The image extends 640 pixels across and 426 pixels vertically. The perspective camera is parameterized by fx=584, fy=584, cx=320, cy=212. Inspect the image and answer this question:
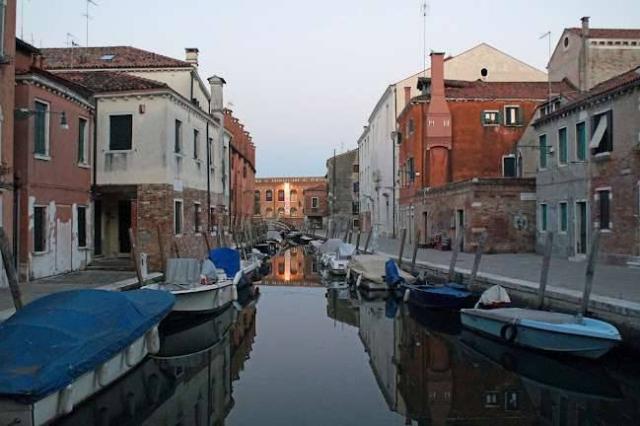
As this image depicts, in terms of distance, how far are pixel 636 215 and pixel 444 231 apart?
35.7 feet

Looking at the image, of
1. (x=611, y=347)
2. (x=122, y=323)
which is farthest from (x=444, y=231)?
(x=122, y=323)

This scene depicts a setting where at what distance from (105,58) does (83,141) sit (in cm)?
729

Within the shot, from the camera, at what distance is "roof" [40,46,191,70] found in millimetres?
20750

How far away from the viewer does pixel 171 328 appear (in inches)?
449

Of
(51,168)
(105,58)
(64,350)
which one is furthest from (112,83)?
(64,350)

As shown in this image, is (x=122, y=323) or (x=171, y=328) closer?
(x=122, y=323)

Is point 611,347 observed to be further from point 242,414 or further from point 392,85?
point 392,85

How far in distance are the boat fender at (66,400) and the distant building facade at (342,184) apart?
4997 centimetres

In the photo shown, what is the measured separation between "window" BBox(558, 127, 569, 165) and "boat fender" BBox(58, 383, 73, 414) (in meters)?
16.5

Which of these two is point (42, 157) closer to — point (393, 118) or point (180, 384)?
point (180, 384)

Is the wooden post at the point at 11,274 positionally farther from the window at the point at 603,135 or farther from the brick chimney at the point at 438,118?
the brick chimney at the point at 438,118

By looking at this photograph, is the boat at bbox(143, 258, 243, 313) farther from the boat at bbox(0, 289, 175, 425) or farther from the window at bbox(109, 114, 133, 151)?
the window at bbox(109, 114, 133, 151)

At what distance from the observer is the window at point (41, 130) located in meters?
13.1

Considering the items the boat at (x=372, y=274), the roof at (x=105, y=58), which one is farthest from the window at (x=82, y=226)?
the boat at (x=372, y=274)
